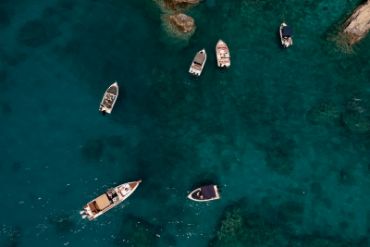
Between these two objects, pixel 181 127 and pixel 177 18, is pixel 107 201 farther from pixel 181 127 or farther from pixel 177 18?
pixel 177 18

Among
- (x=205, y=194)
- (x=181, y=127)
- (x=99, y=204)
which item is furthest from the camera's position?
(x=181, y=127)

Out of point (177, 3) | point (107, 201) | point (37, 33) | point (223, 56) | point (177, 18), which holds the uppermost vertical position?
point (177, 3)

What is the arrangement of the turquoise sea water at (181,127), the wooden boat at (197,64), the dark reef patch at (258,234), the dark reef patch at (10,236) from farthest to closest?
the wooden boat at (197,64) → the turquoise sea water at (181,127) → the dark reef patch at (258,234) → the dark reef patch at (10,236)

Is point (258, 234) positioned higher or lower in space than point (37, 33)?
lower

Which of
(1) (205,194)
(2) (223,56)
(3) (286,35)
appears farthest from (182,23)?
(1) (205,194)

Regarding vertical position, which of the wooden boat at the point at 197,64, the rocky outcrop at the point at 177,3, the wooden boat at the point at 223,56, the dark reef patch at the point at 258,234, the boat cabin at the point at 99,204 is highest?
the rocky outcrop at the point at 177,3

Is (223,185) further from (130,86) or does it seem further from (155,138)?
(130,86)

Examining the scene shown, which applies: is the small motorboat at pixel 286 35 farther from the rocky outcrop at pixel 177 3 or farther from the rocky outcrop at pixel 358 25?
the rocky outcrop at pixel 177 3

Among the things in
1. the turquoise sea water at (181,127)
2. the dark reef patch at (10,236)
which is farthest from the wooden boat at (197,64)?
the dark reef patch at (10,236)
